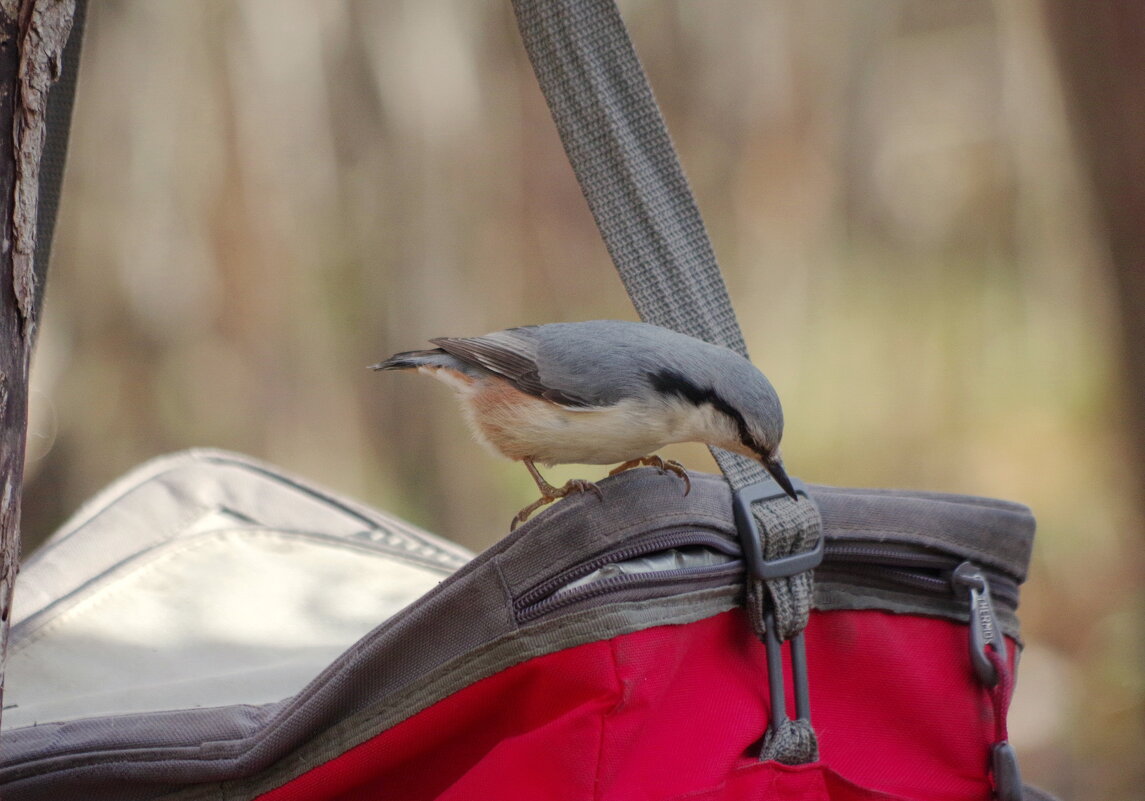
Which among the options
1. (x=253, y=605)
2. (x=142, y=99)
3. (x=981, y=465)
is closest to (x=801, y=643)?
(x=253, y=605)

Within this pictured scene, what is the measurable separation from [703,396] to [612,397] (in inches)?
4.8

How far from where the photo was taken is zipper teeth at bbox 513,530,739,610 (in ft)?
3.32

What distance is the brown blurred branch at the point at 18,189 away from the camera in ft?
2.86

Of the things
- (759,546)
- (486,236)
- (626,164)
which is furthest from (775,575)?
(486,236)

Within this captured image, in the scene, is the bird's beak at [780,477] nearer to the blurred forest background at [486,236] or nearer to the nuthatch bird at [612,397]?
the nuthatch bird at [612,397]

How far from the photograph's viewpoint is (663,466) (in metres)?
1.31

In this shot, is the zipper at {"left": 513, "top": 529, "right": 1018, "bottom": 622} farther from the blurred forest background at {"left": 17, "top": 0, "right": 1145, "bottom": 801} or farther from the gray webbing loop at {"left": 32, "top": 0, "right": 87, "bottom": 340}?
the blurred forest background at {"left": 17, "top": 0, "right": 1145, "bottom": 801}

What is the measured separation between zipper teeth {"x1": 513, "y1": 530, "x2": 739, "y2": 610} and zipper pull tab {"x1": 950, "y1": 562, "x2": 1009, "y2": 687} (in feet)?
1.04

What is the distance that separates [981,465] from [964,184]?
4.55 ft

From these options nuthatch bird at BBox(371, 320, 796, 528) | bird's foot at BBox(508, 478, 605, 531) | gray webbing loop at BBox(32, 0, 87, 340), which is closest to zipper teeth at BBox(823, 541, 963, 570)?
nuthatch bird at BBox(371, 320, 796, 528)

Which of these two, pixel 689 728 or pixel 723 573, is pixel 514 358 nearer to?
pixel 723 573

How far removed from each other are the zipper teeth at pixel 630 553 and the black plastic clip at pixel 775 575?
3 centimetres

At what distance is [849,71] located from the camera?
5.34 meters

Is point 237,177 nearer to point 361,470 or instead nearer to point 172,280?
point 172,280
